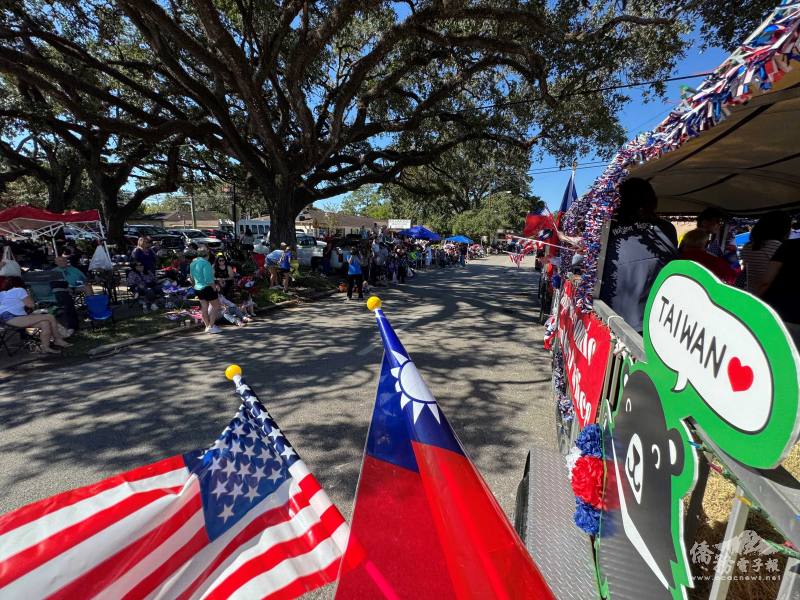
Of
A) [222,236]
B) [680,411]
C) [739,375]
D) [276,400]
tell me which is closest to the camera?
[739,375]

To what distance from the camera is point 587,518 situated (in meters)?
1.87

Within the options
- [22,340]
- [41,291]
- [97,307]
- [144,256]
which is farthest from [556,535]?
[144,256]

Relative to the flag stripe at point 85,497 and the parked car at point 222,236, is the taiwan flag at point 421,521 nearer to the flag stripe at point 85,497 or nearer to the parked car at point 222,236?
the flag stripe at point 85,497

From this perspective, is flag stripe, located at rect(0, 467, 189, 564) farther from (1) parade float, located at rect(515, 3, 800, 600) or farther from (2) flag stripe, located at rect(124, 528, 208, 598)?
(1) parade float, located at rect(515, 3, 800, 600)

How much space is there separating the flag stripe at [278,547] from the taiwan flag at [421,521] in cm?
15

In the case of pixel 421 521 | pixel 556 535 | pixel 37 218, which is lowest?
pixel 556 535

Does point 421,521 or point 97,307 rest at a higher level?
point 421,521

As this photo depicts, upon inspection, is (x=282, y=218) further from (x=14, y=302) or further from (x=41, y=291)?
(x=14, y=302)

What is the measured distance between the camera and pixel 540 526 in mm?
1976

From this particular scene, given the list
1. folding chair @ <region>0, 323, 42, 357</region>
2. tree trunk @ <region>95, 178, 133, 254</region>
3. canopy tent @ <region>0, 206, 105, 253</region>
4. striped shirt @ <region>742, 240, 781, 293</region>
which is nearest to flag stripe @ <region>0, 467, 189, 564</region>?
striped shirt @ <region>742, 240, 781, 293</region>

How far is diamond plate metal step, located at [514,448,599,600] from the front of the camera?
170cm

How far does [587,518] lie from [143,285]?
34.6 feet

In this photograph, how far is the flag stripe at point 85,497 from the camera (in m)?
1.04

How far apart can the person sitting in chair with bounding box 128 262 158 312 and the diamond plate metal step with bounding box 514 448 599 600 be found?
9893 mm
